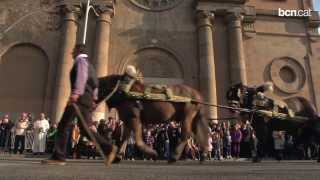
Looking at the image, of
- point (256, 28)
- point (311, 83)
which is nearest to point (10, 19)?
point (256, 28)

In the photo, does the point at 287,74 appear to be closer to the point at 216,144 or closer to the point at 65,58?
the point at 216,144

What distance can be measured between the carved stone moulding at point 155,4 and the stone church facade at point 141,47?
0.24 ft

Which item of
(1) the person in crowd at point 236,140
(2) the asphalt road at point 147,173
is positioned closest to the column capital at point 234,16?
(1) the person in crowd at point 236,140

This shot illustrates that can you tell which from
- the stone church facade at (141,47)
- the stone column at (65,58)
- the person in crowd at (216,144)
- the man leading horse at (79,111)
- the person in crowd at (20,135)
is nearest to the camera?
the man leading horse at (79,111)

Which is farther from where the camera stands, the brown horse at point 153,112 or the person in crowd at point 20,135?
the person in crowd at point 20,135

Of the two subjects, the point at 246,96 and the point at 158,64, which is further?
the point at 158,64

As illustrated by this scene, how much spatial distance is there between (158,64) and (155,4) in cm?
468

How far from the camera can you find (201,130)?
10820mm

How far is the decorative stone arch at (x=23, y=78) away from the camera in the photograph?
974 inches

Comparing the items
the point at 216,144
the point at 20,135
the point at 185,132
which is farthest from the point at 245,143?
the point at 20,135

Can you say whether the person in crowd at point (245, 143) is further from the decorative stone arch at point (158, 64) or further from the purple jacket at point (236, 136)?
the decorative stone arch at point (158, 64)

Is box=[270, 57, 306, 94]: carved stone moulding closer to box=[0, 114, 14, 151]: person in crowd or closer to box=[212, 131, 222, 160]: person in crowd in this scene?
box=[212, 131, 222, 160]: person in crowd

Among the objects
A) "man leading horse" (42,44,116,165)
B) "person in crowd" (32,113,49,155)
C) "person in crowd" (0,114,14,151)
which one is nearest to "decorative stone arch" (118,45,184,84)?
"person in crowd" (32,113,49,155)

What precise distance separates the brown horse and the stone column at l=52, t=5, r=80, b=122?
1434 cm
